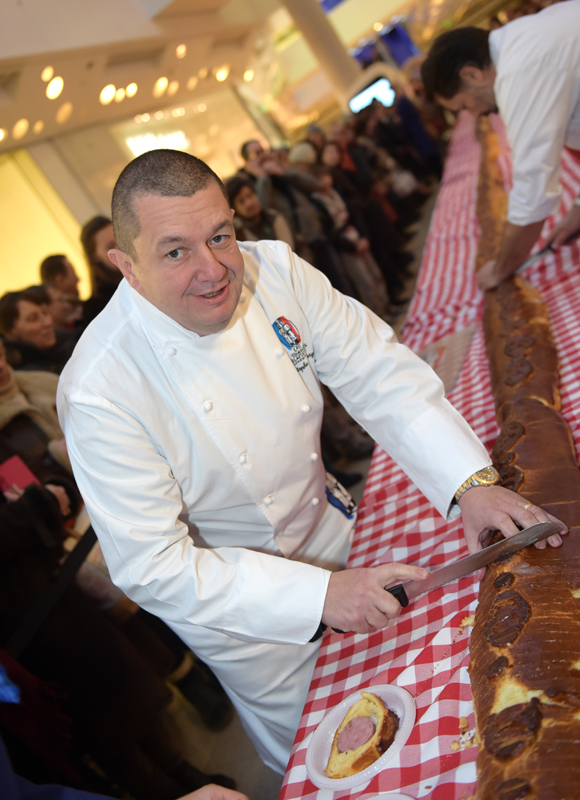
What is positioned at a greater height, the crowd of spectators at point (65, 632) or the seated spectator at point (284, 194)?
the seated spectator at point (284, 194)

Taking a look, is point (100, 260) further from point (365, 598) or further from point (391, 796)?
point (391, 796)

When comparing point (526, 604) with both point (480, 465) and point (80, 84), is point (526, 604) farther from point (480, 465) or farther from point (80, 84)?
point (80, 84)

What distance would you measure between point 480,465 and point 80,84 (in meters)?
5.54

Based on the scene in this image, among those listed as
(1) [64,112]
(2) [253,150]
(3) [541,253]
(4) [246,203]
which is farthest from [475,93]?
(1) [64,112]

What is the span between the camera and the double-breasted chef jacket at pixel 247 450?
113 centimetres

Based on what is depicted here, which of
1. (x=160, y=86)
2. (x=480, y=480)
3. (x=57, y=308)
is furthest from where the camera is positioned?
(x=160, y=86)

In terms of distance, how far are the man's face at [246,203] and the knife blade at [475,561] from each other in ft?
10.1

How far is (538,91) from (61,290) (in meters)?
2.41

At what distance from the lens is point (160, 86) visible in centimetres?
696

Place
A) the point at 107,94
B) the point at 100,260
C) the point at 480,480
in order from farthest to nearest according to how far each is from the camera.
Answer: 1. the point at 107,94
2. the point at 100,260
3. the point at 480,480

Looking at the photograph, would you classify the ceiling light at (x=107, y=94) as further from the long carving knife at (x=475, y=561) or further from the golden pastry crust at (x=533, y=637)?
the long carving knife at (x=475, y=561)

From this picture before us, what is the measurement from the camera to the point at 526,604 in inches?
38.6

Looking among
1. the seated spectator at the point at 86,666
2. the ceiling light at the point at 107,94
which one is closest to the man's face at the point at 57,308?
the seated spectator at the point at 86,666

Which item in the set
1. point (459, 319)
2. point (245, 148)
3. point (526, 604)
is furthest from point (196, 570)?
point (245, 148)
